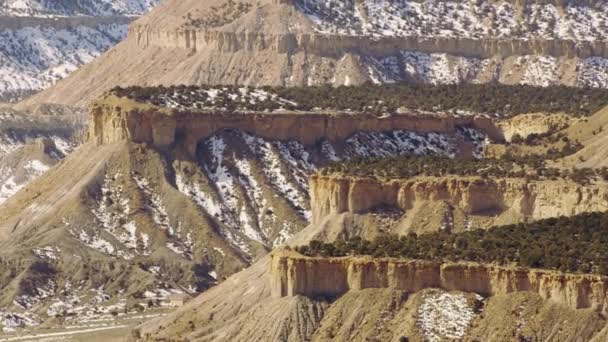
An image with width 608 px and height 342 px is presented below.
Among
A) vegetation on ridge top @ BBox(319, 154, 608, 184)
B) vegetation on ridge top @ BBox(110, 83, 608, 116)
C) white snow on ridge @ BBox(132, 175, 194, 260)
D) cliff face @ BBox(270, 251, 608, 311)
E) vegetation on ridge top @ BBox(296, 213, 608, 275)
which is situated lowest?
white snow on ridge @ BBox(132, 175, 194, 260)

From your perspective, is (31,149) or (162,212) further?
(31,149)

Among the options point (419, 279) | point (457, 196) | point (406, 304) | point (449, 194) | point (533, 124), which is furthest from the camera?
point (533, 124)

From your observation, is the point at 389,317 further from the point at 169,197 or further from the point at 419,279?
the point at 169,197

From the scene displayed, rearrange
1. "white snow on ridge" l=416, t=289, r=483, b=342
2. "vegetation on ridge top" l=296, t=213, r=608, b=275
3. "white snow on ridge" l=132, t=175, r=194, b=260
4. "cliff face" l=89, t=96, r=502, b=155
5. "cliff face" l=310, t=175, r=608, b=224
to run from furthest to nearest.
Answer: "cliff face" l=89, t=96, r=502, b=155 < "white snow on ridge" l=132, t=175, r=194, b=260 < "cliff face" l=310, t=175, r=608, b=224 < "vegetation on ridge top" l=296, t=213, r=608, b=275 < "white snow on ridge" l=416, t=289, r=483, b=342

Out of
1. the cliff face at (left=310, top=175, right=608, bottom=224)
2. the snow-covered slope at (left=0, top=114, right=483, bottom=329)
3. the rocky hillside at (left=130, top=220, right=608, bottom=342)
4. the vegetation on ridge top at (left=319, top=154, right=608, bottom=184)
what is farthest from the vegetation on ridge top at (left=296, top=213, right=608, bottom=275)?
the snow-covered slope at (left=0, top=114, right=483, bottom=329)

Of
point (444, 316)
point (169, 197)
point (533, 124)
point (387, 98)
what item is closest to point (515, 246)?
point (444, 316)

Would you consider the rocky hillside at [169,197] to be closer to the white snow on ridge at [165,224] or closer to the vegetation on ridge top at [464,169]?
the white snow on ridge at [165,224]

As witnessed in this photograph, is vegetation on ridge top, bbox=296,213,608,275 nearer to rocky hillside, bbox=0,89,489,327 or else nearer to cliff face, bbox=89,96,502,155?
Result: rocky hillside, bbox=0,89,489,327

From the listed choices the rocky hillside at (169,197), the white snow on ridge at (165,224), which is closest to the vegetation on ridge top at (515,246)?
the rocky hillside at (169,197)
